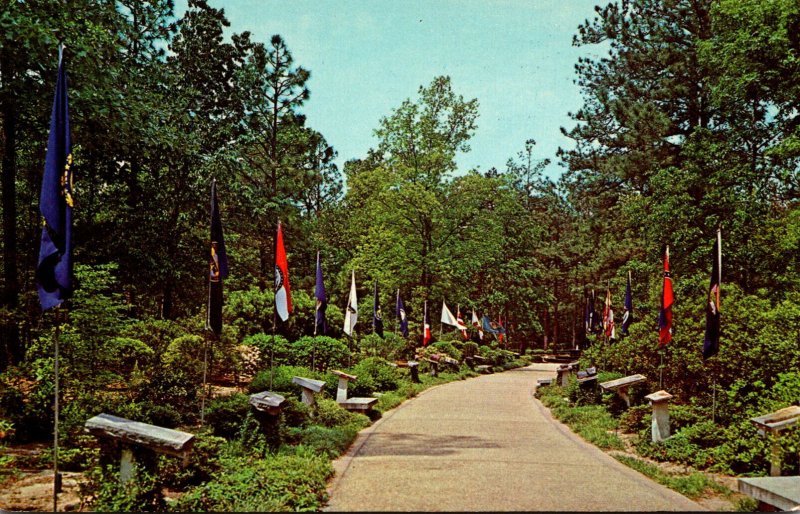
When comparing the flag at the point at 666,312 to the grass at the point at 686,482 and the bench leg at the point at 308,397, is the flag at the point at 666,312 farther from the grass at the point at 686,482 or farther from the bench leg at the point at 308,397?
the bench leg at the point at 308,397

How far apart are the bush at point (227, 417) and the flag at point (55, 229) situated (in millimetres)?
4168

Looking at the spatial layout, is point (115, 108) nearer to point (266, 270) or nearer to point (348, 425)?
point (348, 425)

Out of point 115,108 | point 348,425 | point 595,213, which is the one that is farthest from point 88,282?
point 595,213

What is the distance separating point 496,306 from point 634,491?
41498mm

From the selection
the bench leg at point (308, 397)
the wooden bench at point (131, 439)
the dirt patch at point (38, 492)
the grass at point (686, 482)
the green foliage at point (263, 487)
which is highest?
the wooden bench at point (131, 439)

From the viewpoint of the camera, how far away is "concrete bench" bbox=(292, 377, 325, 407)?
12508mm

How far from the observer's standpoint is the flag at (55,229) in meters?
6.25

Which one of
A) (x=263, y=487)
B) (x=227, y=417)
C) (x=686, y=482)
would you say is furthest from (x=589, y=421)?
(x=263, y=487)

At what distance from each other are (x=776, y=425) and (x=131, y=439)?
7299 mm

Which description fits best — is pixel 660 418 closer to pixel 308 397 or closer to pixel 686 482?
pixel 686 482

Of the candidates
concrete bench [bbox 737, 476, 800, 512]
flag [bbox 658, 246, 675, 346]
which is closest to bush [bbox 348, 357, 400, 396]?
flag [bbox 658, 246, 675, 346]

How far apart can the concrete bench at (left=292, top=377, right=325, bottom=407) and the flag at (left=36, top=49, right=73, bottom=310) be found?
264 inches

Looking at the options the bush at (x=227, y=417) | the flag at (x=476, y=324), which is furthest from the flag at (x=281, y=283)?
the flag at (x=476, y=324)

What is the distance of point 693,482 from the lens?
805cm
